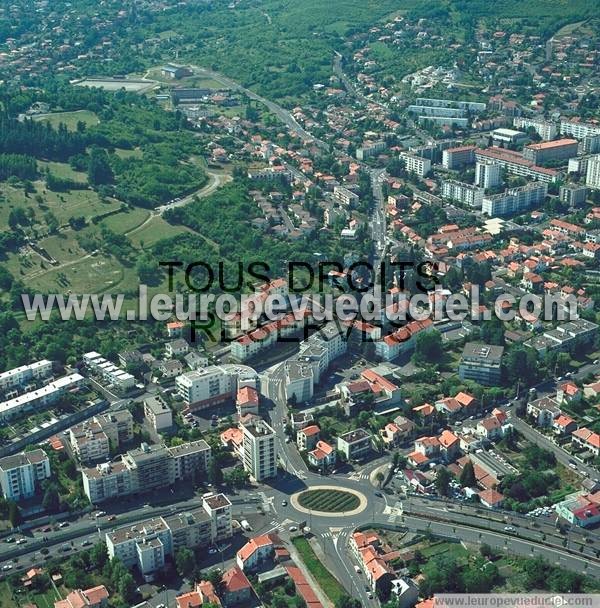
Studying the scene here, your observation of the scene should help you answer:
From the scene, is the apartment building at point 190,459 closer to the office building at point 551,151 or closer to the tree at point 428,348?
the tree at point 428,348

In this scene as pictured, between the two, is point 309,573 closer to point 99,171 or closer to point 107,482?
point 107,482

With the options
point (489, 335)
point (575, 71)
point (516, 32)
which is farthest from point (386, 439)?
point (516, 32)

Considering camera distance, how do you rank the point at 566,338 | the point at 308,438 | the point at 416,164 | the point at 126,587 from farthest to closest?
the point at 416,164 < the point at 566,338 < the point at 308,438 < the point at 126,587

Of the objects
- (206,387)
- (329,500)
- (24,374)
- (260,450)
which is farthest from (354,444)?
(24,374)

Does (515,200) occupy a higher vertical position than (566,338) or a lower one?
higher

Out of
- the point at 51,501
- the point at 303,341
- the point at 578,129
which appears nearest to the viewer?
the point at 51,501

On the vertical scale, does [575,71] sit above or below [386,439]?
above

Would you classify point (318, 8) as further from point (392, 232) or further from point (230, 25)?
point (392, 232)
